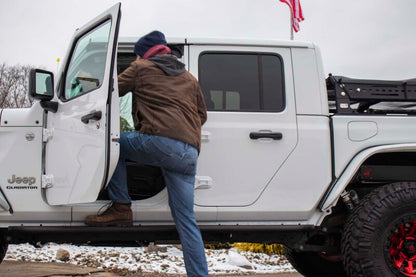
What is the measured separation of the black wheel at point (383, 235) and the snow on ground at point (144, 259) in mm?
2516

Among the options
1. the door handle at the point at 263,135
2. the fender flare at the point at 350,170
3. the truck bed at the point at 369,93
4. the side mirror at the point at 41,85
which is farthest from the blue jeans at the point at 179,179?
the truck bed at the point at 369,93

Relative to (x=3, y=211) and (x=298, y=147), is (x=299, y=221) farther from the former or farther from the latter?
(x=3, y=211)

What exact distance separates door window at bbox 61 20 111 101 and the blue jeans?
51 cm

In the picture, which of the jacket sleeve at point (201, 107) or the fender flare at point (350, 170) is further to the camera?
the fender flare at point (350, 170)

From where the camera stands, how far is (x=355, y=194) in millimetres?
3682

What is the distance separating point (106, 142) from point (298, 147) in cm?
156

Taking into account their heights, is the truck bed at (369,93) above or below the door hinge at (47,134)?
above

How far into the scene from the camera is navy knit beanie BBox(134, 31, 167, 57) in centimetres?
320

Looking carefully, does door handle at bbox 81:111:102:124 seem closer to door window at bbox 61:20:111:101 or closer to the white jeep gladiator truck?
the white jeep gladiator truck

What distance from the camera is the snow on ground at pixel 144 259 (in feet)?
17.9

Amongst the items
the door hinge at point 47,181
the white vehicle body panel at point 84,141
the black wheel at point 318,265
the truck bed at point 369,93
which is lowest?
the black wheel at point 318,265

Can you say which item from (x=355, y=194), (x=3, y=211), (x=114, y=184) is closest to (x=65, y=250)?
(x=3, y=211)

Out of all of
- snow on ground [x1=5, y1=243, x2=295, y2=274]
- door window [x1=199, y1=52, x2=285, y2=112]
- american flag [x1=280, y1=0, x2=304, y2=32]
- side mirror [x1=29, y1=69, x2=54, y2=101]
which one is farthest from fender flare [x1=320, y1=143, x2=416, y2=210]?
american flag [x1=280, y1=0, x2=304, y2=32]

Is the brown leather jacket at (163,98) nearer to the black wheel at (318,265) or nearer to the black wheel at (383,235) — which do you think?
the black wheel at (383,235)
